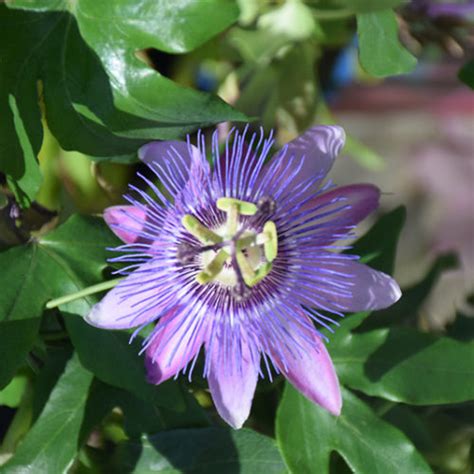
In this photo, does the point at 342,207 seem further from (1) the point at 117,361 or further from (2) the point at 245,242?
(1) the point at 117,361

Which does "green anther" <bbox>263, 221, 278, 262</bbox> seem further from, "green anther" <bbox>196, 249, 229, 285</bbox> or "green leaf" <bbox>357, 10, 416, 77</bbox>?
"green leaf" <bbox>357, 10, 416, 77</bbox>

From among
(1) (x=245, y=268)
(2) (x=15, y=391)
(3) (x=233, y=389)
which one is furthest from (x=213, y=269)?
(2) (x=15, y=391)

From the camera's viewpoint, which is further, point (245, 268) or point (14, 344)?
point (245, 268)

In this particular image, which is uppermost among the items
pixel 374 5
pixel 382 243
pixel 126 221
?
pixel 374 5

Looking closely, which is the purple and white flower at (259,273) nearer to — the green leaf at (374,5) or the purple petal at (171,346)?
the purple petal at (171,346)

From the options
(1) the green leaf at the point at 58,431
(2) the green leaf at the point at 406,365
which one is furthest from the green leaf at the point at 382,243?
(1) the green leaf at the point at 58,431

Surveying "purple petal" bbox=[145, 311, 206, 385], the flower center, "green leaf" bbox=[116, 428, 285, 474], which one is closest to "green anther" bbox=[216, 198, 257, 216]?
the flower center

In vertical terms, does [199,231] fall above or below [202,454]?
above

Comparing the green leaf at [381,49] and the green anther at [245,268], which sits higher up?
the green leaf at [381,49]
